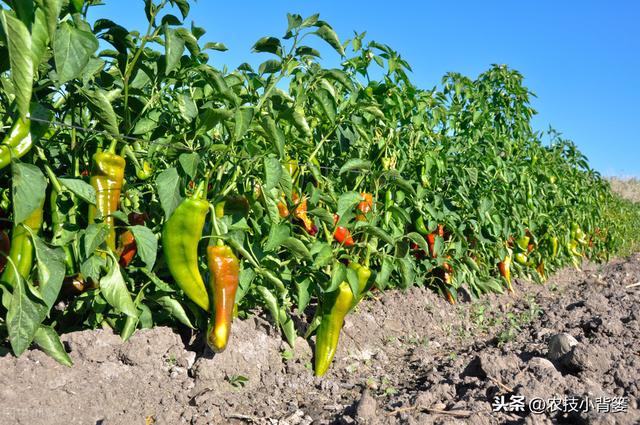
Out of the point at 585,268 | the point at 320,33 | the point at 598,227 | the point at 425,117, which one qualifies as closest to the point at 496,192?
the point at 425,117

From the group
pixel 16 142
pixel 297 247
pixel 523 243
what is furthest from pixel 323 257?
pixel 523 243

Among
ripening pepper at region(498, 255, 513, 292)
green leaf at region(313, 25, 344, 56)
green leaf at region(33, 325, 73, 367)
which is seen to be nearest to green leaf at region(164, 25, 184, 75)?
green leaf at region(313, 25, 344, 56)

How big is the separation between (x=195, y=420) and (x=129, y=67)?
120 cm

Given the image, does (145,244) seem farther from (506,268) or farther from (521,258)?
(521,258)

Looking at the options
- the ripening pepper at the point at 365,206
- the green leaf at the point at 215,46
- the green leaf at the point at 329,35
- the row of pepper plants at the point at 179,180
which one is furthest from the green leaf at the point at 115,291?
the ripening pepper at the point at 365,206

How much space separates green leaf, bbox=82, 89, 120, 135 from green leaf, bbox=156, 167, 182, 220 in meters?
0.21

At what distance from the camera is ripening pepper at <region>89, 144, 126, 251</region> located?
2.18m

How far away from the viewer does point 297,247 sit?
8.53 ft

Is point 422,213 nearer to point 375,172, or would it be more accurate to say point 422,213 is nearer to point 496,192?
point 375,172

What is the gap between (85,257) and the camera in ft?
7.01

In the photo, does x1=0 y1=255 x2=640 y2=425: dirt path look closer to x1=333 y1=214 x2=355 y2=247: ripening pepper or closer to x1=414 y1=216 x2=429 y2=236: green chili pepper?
x1=333 y1=214 x2=355 y2=247: ripening pepper

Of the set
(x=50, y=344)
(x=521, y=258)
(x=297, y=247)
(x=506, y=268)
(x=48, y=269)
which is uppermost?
(x=521, y=258)

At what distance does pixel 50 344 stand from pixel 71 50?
3.08 feet

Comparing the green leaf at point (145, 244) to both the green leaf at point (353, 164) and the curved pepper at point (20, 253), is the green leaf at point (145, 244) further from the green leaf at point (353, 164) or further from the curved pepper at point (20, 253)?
the green leaf at point (353, 164)
